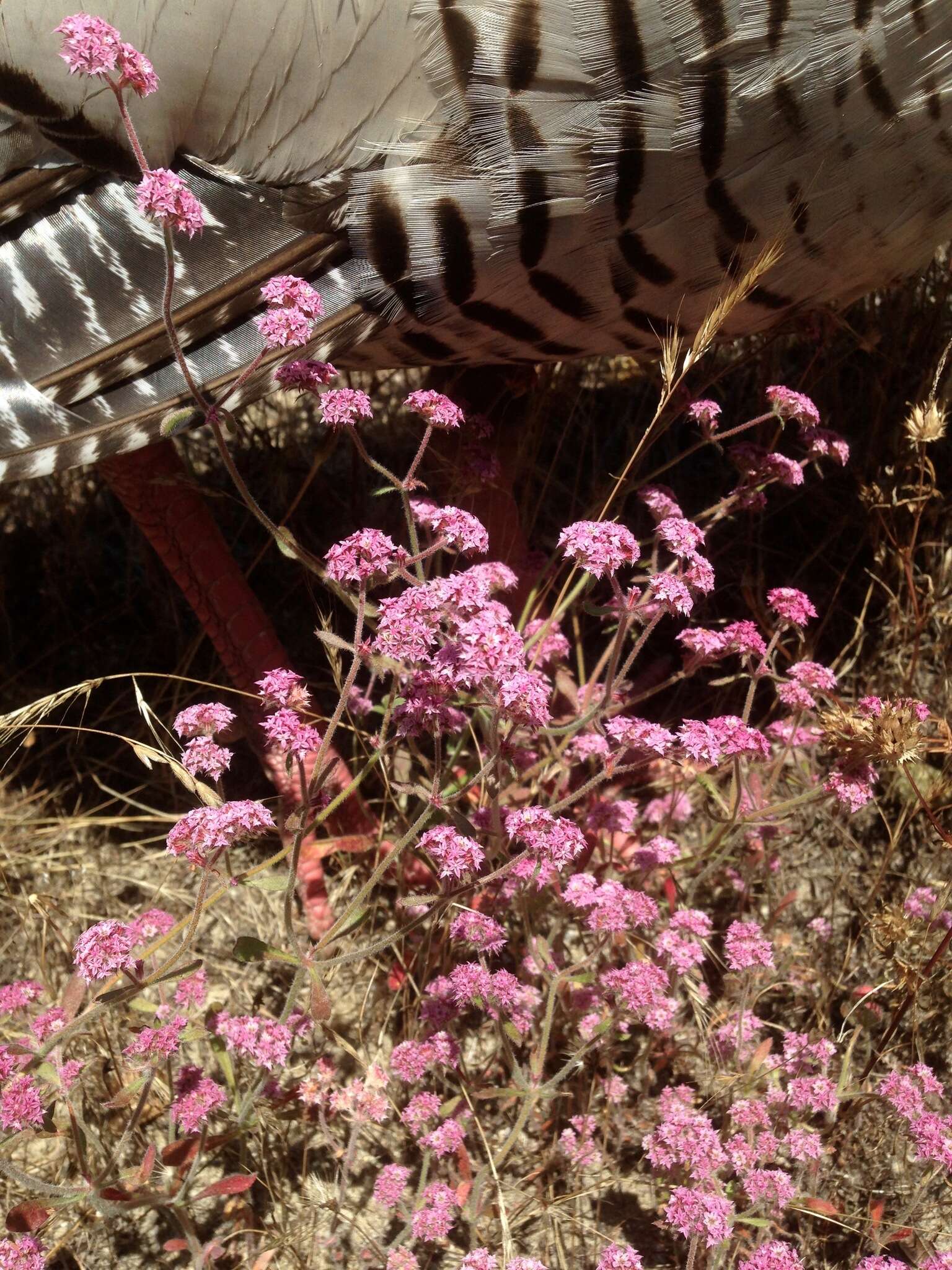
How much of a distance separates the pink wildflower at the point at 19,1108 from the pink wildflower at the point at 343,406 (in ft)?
2.63

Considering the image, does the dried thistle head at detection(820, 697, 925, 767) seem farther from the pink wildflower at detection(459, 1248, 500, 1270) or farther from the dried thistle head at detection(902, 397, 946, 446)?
the pink wildflower at detection(459, 1248, 500, 1270)

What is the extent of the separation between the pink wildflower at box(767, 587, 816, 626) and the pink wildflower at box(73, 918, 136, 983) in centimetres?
91

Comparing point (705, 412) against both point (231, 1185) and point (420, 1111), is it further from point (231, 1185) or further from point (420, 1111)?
point (231, 1185)

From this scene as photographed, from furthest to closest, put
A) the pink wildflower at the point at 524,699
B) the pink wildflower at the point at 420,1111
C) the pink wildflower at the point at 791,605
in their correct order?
1. the pink wildflower at the point at 791,605
2. the pink wildflower at the point at 420,1111
3. the pink wildflower at the point at 524,699

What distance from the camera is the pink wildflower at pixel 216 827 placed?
3.79 feet

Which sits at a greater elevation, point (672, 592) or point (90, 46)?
point (90, 46)

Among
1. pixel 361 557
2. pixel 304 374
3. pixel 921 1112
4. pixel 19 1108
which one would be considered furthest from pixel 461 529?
pixel 921 1112

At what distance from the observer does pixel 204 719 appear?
1237mm

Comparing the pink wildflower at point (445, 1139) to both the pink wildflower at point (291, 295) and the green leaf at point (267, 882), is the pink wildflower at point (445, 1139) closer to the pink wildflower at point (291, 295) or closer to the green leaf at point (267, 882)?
the green leaf at point (267, 882)

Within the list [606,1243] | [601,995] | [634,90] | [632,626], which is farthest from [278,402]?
[606,1243]

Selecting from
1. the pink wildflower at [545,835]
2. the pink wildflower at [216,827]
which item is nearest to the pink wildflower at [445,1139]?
the pink wildflower at [545,835]

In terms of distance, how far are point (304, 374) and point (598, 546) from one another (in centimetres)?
40

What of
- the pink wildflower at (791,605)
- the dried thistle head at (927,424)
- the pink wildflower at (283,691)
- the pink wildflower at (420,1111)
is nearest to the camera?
the pink wildflower at (283,691)

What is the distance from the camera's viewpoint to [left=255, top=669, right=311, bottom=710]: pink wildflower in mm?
1306
